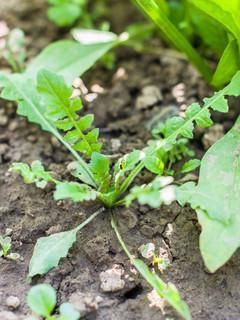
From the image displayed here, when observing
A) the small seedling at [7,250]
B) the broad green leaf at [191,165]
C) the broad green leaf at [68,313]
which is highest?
the small seedling at [7,250]

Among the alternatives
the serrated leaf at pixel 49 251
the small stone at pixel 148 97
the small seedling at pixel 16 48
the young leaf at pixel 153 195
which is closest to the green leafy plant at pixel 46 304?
the serrated leaf at pixel 49 251

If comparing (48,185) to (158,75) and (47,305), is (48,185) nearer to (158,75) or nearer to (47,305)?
(47,305)

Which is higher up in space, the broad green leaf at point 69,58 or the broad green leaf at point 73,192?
the broad green leaf at point 69,58

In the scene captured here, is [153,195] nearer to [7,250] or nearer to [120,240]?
[120,240]

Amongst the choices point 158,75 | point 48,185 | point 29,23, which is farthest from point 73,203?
point 29,23

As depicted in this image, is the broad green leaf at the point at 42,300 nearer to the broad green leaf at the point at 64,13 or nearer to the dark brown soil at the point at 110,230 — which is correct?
the dark brown soil at the point at 110,230

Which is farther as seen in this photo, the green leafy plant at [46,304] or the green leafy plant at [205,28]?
the green leafy plant at [205,28]
